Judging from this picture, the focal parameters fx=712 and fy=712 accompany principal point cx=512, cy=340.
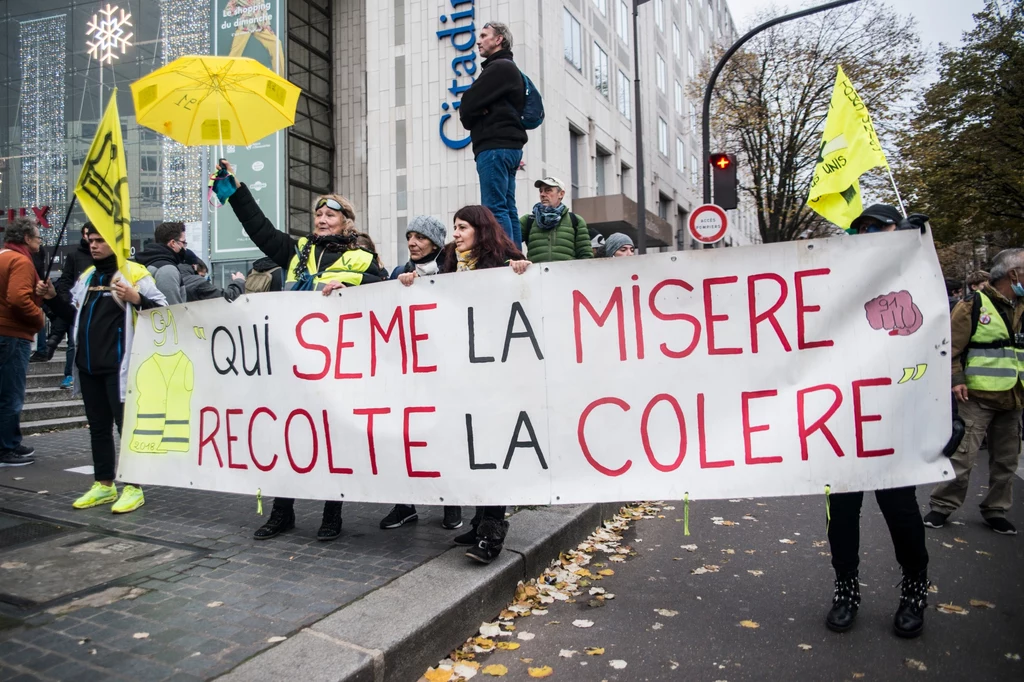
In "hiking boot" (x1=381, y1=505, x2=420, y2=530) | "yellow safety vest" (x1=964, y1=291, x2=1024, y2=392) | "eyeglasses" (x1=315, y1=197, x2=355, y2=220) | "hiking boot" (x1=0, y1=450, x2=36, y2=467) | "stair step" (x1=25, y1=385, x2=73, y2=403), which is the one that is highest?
"eyeglasses" (x1=315, y1=197, x2=355, y2=220)

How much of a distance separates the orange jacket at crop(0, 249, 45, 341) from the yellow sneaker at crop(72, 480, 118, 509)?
2303mm

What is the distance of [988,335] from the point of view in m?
4.98

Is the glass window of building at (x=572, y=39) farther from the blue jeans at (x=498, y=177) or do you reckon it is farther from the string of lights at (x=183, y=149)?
the blue jeans at (x=498, y=177)

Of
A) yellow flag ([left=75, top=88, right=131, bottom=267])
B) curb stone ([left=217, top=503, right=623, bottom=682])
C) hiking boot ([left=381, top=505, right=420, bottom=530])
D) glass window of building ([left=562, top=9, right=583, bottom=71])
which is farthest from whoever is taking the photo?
glass window of building ([left=562, top=9, right=583, bottom=71])

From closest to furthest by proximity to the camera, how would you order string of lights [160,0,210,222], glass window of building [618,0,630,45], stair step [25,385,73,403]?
stair step [25,385,73,403] < string of lights [160,0,210,222] < glass window of building [618,0,630,45]

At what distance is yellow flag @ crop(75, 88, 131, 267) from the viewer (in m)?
3.99

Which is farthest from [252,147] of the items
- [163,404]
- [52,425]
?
[163,404]

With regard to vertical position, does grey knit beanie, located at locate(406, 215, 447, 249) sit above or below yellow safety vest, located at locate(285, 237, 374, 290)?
above

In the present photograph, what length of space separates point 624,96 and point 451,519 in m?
30.6

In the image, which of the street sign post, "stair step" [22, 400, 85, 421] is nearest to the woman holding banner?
"stair step" [22, 400, 85, 421]

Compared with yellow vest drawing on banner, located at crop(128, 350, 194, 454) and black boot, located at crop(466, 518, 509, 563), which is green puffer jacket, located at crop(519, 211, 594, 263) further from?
yellow vest drawing on banner, located at crop(128, 350, 194, 454)

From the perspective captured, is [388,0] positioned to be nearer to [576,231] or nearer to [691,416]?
[576,231]

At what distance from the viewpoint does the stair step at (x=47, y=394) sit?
9.23m

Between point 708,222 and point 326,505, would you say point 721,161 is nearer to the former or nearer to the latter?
point 708,222
